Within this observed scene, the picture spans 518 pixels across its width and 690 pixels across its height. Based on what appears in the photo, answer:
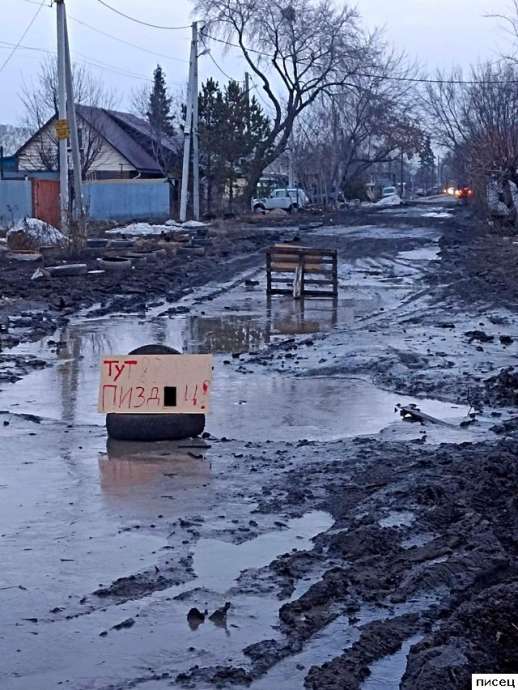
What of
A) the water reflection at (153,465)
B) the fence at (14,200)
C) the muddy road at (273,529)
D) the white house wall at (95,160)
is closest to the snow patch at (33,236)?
the fence at (14,200)

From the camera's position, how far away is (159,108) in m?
79.6

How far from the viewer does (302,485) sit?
852 centimetres

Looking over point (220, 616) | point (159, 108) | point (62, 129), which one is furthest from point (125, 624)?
point (159, 108)

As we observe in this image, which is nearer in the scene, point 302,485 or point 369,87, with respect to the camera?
point 302,485

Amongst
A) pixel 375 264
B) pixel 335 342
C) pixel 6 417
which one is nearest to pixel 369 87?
pixel 375 264

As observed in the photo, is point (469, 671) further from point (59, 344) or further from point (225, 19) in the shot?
point (225, 19)

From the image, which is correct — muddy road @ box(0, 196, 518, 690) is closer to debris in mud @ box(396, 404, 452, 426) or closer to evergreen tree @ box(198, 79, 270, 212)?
debris in mud @ box(396, 404, 452, 426)

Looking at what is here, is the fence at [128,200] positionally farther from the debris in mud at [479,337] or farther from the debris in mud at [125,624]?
the debris in mud at [125,624]

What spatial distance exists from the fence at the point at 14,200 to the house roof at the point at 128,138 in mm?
24027

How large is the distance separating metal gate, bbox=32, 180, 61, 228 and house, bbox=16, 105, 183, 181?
69.9 ft

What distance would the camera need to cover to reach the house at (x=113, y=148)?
66562 millimetres

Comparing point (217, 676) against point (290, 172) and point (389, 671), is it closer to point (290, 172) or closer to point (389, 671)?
point (389, 671)

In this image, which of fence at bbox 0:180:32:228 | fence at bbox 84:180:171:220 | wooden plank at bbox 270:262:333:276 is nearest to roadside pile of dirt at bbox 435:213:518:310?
wooden plank at bbox 270:262:333:276

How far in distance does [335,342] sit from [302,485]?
7764 mm
